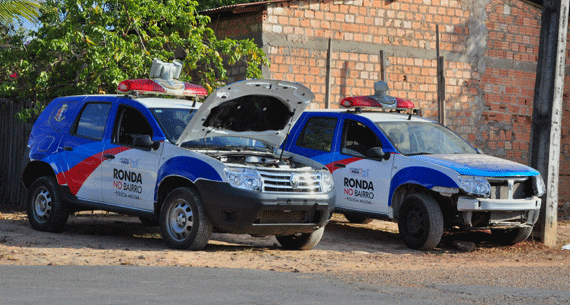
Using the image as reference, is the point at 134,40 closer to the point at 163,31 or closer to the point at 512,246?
the point at 163,31

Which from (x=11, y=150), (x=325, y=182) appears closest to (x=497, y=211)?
(x=325, y=182)

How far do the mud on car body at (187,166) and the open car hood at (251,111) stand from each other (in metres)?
0.01

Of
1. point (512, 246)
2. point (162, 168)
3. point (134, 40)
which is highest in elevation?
point (134, 40)

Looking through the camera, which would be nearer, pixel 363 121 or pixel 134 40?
pixel 363 121

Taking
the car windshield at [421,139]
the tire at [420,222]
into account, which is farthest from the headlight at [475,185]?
the car windshield at [421,139]

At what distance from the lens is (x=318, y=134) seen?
1129 cm

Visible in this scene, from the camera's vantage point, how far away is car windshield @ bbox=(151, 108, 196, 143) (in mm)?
9156

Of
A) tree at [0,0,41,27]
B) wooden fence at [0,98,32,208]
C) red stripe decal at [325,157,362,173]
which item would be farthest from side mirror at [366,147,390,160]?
tree at [0,0,41,27]

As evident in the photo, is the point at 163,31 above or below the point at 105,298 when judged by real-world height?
above

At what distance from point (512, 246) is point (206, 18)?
6.56 m

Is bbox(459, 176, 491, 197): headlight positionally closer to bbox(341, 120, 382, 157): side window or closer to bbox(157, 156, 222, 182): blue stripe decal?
bbox(341, 120, 382, 157): side window

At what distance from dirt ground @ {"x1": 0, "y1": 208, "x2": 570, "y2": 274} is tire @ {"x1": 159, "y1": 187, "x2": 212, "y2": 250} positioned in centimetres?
15

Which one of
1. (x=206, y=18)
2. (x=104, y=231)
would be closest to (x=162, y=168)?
(x=104, y=231)

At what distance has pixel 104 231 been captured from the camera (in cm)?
1082
